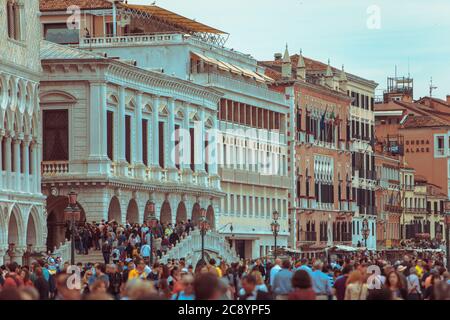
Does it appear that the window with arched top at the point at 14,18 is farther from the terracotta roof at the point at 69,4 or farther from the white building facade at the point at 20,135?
the terracotta roof at the point at 69,4

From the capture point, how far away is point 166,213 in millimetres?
80938

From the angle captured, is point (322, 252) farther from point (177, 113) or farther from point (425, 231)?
point (425, 231)

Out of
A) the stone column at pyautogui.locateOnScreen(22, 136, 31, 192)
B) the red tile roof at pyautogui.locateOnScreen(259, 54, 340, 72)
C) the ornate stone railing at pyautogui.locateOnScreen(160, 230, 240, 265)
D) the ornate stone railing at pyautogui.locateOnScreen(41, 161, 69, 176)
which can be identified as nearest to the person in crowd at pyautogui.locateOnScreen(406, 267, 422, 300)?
the ornate stone railing at pyautogui.locateOnScreen(160, 230, 240, 265)

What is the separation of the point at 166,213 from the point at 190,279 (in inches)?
2246

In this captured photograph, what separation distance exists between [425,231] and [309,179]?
41.8 meters

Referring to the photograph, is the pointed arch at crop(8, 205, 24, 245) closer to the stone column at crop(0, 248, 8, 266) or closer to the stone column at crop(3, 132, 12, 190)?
the stone column at crop(3, 132, 12, 190)

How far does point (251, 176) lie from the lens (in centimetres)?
9688

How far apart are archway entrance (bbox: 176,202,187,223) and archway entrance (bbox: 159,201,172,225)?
118cm

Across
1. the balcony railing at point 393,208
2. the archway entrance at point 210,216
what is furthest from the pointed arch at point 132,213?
the balcony railing at point 393,208

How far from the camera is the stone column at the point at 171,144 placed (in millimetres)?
80812

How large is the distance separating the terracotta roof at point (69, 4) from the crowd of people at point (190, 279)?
854 inches
